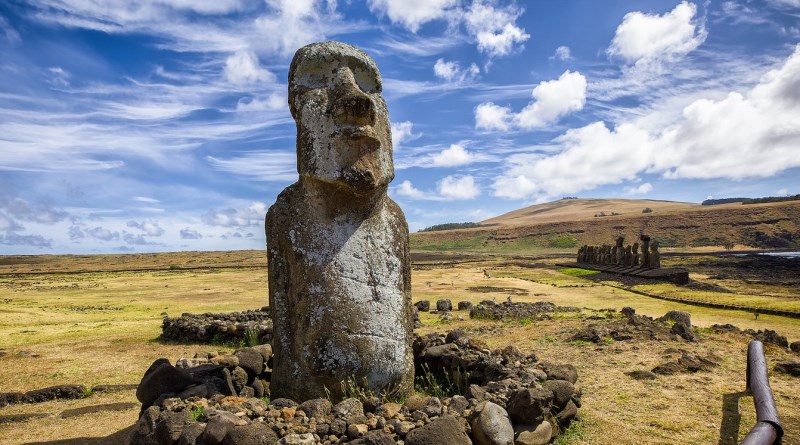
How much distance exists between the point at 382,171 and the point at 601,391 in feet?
16.3

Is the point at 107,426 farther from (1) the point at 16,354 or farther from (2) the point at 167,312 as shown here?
(2) the point at 167,312

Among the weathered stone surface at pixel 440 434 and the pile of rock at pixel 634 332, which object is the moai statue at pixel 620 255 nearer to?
the pile of rock at pixel 634 332

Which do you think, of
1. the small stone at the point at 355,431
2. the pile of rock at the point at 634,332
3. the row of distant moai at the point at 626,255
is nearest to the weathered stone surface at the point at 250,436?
the small stone at the point at 355,431

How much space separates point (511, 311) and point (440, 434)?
542 inches

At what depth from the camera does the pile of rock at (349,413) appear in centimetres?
440

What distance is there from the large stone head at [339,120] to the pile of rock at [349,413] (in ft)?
8.32

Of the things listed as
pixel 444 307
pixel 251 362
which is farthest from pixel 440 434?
pixel 444 307

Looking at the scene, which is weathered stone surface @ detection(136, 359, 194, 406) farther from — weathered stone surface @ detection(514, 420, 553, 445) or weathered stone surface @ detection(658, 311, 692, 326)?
weathered stone surface @ detection(658, 311, 692, 326)

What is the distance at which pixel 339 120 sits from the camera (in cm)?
605

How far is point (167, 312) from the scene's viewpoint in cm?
2278

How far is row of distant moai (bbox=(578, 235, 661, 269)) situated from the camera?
38.2 m

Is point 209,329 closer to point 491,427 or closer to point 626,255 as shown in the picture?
point 491,427

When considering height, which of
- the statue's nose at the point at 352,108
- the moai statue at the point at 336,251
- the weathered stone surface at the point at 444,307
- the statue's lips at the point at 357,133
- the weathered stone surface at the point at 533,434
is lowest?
the weathered stone surface at the point at 444,307

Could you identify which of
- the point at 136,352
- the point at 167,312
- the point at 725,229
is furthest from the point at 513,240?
the point at 136,352
